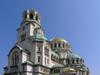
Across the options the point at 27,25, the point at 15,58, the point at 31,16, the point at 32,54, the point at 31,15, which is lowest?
the point at 15,58

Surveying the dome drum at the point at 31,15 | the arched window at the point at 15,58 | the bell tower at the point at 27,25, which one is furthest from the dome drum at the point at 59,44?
the arched window at the point at 15,58

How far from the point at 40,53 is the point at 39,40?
3460mm

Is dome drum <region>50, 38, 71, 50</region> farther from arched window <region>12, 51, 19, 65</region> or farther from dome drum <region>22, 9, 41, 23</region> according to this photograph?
arched window <region>12, 51, 19, 65</region>

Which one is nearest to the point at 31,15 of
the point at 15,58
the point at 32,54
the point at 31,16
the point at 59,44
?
the point at 31,16

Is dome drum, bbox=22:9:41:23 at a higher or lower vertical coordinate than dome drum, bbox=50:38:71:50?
higher

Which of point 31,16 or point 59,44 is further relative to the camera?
point 59,44

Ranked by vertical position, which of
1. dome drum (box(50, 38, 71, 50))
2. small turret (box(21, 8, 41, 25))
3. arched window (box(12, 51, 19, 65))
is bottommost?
arched window (box(12, 51, 19, 65))

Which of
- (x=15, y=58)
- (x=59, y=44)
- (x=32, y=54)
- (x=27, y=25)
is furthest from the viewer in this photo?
(x=59, y=44)

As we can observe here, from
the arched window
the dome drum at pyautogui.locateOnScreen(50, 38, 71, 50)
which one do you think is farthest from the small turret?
the dome drum at pyautogui.locateOnScreen(50, 38, 71, 50)

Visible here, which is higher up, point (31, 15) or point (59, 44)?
point (31, 15)

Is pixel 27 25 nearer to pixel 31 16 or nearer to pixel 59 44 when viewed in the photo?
pixel 31 16

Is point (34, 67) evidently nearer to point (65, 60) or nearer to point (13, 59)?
point (13, 59)

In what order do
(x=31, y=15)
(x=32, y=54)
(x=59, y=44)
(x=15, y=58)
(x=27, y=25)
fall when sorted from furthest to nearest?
(x=59, y=44), (x=31, y=15), (x=27, y=25), (x=15, y=58), (x=32, y=54)

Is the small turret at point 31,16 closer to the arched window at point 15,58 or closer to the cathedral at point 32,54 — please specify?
the cathedral at point 32,54
